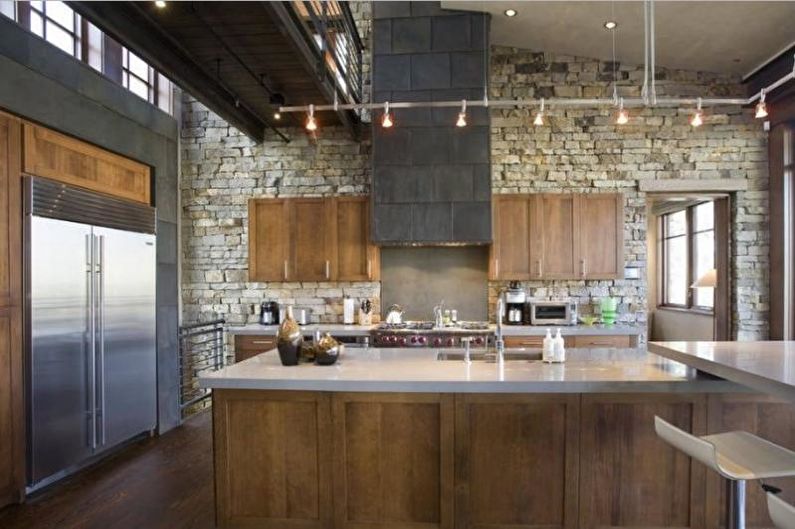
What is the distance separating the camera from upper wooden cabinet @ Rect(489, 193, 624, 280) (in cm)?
503

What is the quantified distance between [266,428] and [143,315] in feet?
7.44

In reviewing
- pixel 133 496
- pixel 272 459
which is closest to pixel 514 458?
pixel 272 459

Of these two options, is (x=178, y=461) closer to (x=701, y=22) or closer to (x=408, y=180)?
(x=408, y=180)

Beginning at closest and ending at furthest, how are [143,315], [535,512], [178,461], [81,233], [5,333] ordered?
[535,512]
[5,333]
[81,233]
[178,461]
[143,315]

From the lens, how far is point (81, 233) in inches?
139

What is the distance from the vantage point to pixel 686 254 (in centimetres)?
707

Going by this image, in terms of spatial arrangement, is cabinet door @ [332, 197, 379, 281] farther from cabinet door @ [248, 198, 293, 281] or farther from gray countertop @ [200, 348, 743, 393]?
gray countertop @ [200, 348, 743, 393]

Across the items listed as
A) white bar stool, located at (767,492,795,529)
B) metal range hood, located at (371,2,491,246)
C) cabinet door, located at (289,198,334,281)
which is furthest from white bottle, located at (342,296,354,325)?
white bar stool, located at (767,492,795,529)

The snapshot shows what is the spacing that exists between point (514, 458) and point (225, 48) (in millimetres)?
3243

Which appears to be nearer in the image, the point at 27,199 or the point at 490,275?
the point at 27,199

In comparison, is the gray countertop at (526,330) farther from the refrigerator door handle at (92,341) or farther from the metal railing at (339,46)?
the metal railing at (339,46)

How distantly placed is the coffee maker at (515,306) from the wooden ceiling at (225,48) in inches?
100

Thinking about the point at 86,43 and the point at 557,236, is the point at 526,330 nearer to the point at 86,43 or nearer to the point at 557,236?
the point at 557,236

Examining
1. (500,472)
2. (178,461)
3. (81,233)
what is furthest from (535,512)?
(81,233)
